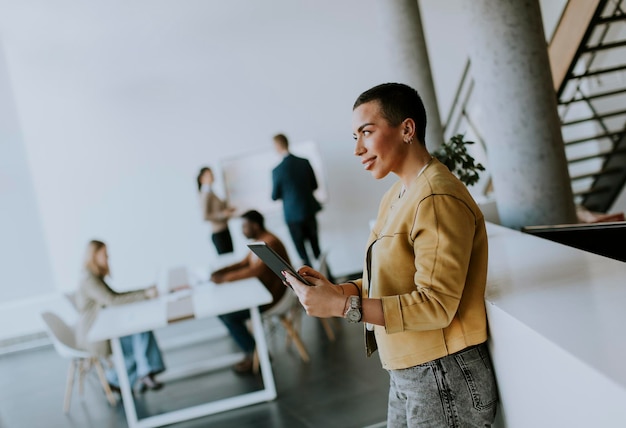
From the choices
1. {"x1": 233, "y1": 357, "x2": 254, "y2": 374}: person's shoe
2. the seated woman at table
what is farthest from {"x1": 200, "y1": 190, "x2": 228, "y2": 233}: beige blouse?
{"x1": 233, "y1": 357, "x2": 254, "y2": 374}: person's shoe

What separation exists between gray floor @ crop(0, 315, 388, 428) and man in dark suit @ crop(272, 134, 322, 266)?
1.29 metres

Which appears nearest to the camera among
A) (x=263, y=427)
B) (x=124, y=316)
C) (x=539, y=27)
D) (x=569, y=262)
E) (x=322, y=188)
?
(x=569, y=262)

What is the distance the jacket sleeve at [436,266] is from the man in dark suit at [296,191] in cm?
631

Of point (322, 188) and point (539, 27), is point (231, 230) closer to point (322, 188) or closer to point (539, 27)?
point (322, 188)

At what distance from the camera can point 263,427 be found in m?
4.71

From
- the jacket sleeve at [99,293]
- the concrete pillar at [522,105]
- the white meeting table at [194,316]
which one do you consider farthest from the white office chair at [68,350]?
the concrete pillar at [522,105]

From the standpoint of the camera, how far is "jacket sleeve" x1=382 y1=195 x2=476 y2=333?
5.98 feet

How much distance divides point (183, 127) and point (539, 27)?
612 cm

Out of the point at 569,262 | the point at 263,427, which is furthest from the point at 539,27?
the point at 263,427

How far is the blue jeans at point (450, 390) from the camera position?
2029 mm

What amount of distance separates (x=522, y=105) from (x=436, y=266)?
2.51 metres

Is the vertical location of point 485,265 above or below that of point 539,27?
below

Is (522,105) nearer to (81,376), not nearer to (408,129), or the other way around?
(408,129)

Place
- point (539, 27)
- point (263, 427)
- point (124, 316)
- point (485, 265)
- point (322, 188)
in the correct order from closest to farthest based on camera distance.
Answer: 1. point (485, 265)
2. point (539, 27)
3. point (263, 427)
4. point (124, 316)
5. point (322, 188)
